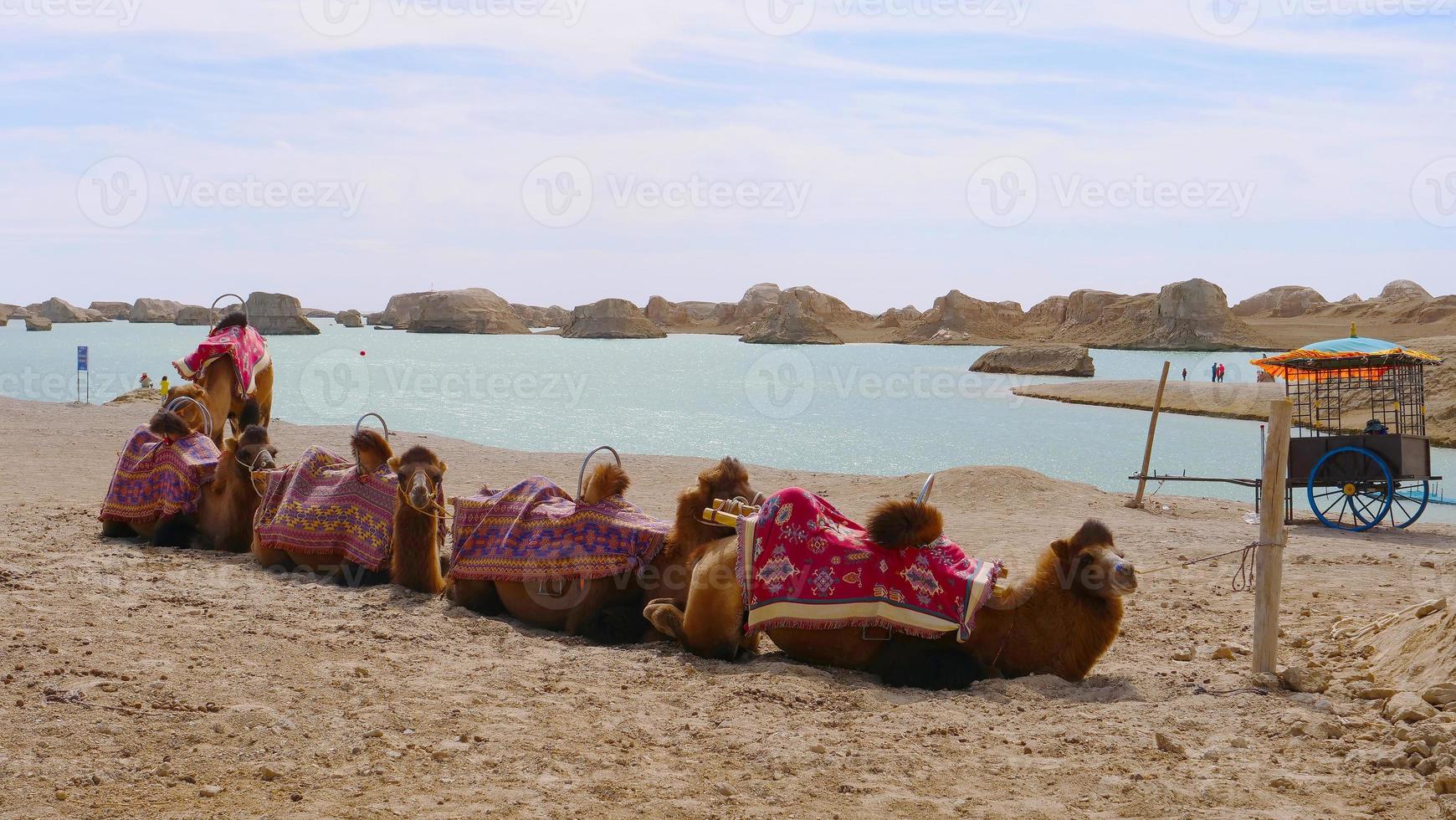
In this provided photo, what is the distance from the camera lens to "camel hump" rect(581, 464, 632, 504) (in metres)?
7.81

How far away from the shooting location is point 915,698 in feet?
20.1

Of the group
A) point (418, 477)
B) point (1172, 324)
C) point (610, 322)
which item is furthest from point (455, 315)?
point (418, 477)

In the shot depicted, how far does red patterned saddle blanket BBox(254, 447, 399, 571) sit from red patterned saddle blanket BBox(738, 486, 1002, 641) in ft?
11.5

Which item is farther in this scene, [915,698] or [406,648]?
[406,648]

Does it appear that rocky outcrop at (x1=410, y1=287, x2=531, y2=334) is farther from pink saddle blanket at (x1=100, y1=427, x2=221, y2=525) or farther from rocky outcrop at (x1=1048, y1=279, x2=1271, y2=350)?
pink saddle blanket at (x1=100, y1=427, x2=221, y2=525)

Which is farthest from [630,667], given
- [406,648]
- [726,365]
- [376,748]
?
A: [726,365]

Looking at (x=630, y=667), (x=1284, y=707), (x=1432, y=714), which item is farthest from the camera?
(x=630, y=667)

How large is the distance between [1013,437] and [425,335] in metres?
167

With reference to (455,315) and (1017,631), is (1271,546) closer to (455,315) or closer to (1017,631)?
(1017,631)

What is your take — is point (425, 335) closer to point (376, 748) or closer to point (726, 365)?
point (726, 365)

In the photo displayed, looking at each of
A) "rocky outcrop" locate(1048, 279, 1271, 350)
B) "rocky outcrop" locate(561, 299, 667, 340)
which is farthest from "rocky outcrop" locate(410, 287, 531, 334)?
"rocky outcrop" locate(1048, 279, 1271, 350)

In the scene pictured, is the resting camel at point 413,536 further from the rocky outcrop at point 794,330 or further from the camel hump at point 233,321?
the rocky outcrop at point 794,330

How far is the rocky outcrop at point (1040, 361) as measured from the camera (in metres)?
78.1

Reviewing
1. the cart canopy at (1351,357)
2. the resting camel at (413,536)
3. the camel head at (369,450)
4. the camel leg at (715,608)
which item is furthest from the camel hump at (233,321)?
the cart canopy at (1351,357)
